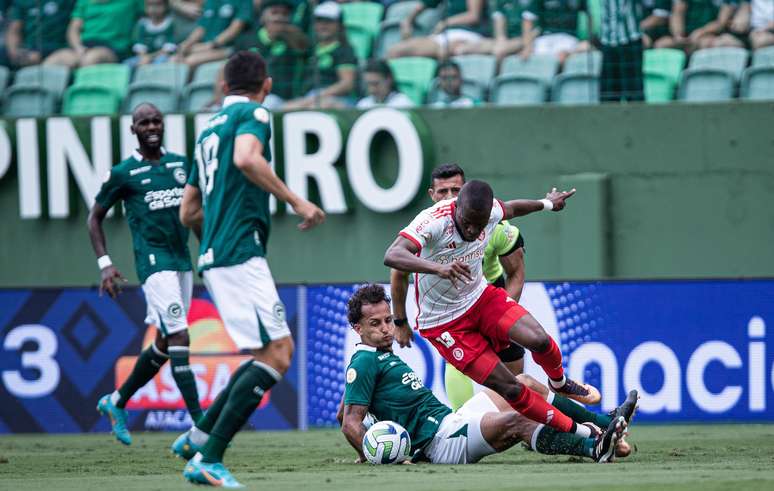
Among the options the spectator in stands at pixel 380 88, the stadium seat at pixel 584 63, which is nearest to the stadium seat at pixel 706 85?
the stadium seat at pixel 584 63

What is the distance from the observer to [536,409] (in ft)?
24.3

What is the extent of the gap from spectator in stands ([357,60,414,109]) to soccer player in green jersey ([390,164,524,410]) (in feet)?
18.1

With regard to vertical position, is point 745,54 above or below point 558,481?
above

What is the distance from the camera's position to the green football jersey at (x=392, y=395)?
7.87 metres

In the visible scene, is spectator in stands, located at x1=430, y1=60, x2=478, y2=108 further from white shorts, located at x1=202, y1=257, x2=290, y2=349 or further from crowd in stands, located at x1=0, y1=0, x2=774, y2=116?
white shorts, located at x1=202, y1=257, x2=290, y2=349

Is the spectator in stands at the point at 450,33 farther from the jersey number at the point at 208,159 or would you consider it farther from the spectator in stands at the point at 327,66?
the jersey number at the point at 208,159

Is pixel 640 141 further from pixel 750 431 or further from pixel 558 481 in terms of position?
pixel 558 481

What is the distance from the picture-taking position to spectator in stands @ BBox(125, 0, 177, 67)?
15305 mm

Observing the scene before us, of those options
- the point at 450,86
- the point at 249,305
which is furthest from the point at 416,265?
the point at 450,86

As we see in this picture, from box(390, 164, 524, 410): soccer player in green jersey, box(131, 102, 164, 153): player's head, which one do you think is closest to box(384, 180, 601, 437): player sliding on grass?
box(390, 164, 524, 410): soccer player in green jersey

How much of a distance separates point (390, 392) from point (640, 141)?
7077 millimetres

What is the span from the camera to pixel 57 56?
50.9ft

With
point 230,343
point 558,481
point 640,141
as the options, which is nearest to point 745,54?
point 640,141

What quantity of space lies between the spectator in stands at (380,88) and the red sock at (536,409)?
25.1 feet
